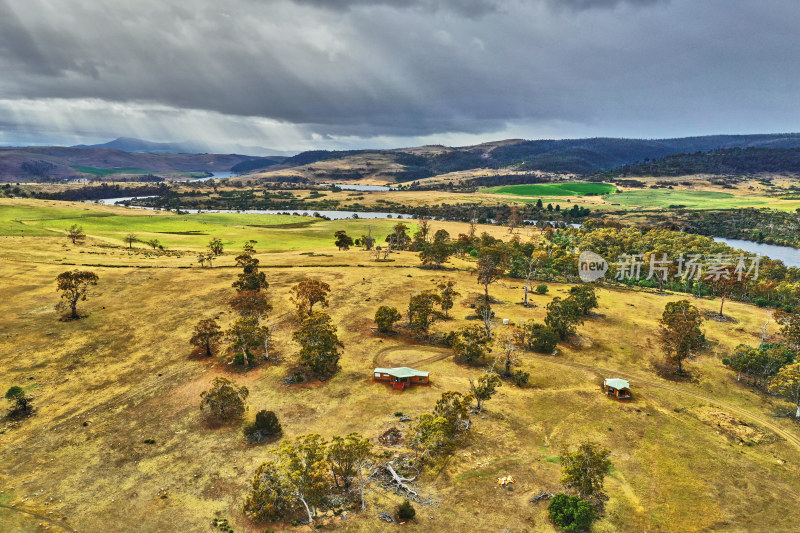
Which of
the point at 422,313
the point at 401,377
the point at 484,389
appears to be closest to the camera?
the point at 484,389

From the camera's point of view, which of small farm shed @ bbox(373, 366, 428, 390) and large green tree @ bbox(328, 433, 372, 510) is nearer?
large green tree @ bbox(328, 433, 372, 510)

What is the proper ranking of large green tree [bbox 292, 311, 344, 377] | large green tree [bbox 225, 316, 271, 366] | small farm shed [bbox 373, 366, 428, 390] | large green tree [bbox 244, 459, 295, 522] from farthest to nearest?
large green tree [bbox 225, 316, 271, 366], large green tree [bbox 292, 311, 344, 377], small farm shed [bbox 373, 366, 428, 390], large green tree [bbox 244, 459, 295, 522]

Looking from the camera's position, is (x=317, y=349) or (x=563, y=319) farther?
(x=563, y=319)

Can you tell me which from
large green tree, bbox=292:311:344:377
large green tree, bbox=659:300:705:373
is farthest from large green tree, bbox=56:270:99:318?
large green tree, bbox=659:300:705:373

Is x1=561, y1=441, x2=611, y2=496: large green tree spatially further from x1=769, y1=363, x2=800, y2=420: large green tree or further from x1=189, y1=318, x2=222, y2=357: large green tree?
x1=189, y1=318, x2=222, y2=357: large green tree

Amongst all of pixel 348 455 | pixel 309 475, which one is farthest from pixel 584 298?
pixel 309 475

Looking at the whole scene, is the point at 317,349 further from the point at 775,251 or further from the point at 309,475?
the point at 775,251
